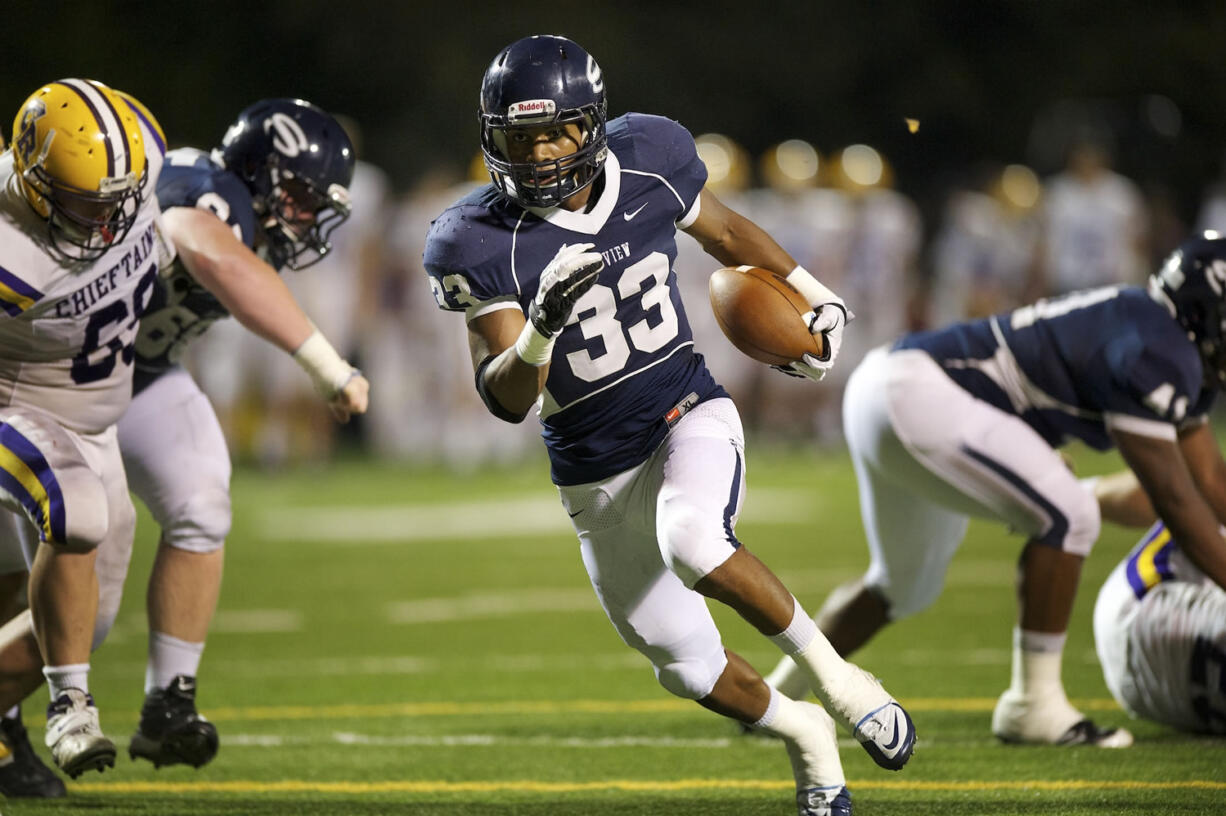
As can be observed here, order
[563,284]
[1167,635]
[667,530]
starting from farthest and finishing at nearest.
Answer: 1. [1167,635]
2. [667,530]
3. [563,284]

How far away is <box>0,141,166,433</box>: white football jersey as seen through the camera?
387 centimetres

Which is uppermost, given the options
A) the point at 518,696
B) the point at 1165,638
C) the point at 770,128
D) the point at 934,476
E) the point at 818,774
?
the point at 934,476

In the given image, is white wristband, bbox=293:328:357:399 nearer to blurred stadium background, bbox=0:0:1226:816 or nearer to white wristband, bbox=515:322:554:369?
white wristband, bbox=515:322:554:369

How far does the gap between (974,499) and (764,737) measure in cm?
91

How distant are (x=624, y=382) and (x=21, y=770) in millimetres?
1911

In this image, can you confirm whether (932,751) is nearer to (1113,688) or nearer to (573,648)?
(1113,688)

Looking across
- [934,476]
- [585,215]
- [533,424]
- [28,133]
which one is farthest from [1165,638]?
[533,424]

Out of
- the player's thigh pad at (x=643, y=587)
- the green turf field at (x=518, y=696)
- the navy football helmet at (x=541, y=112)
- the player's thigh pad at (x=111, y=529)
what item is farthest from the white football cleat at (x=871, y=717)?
the player's thigh pad at (x=111, y=529)

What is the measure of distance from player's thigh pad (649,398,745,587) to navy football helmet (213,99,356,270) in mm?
1348

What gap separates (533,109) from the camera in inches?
144

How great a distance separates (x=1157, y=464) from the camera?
4.39m

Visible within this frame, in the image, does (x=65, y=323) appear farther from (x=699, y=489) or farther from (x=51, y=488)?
(x=699, y=489)

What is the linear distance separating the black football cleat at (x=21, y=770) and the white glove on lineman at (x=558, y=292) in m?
1.91

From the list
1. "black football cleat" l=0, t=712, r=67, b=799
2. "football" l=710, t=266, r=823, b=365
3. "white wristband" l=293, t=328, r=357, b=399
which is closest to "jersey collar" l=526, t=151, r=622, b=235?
"football" l=710, t=266, r=823, b=365
